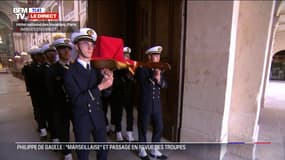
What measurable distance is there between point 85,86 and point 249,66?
134cm

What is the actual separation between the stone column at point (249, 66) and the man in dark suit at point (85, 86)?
1092 mm

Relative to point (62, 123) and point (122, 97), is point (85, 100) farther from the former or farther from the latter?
point (122, 97)

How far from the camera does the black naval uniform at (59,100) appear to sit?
4.77ft

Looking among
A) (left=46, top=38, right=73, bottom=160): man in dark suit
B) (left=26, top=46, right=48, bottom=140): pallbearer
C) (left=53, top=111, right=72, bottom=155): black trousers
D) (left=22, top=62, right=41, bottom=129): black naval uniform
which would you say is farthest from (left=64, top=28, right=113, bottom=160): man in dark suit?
(left=22, top=62, right=41, bottom=129): black naval uniform

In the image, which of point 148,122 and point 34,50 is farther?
point 34,50

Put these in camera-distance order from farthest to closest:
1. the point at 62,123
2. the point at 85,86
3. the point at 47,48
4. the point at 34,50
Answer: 1. the point at 34,50
2. the point at 47,48
3. the point at 62,123
4. the point at 85,86

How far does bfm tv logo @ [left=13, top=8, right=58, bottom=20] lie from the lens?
1567mm

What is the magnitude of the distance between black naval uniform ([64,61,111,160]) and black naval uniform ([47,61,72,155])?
0.38 metres

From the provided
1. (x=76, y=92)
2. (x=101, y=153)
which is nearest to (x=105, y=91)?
(x=76, y=92)

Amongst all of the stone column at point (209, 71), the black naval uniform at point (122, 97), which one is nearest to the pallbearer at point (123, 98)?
the black naval uniform at point (122, 97)

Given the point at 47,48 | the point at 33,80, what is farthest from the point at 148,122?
the point at 33,80

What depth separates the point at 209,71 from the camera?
1294 mm

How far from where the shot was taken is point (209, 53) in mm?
1269

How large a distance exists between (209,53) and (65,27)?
1572mm
